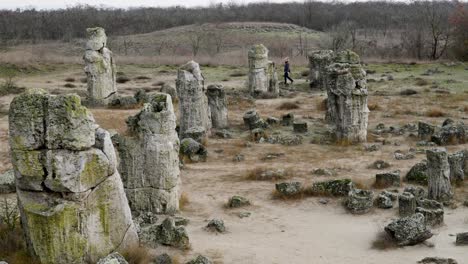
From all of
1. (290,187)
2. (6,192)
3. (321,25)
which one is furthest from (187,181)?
(321,25)

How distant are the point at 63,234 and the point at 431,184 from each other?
8057mm

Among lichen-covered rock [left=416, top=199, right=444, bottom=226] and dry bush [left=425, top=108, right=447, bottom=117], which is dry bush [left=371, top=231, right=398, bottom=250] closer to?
lichen-covered rock [left=416, top=199, right=444, bottom=226]

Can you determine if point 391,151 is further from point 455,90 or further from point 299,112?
point 455,90

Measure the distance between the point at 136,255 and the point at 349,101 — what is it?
11.0m

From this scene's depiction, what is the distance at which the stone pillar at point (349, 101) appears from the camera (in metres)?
18.1

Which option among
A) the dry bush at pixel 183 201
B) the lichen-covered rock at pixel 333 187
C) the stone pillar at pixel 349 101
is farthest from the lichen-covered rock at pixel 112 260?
the stone pillar at pixel 349 101

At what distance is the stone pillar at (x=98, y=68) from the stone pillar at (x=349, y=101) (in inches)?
406

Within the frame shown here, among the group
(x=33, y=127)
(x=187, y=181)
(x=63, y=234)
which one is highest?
(x=33, y=127)

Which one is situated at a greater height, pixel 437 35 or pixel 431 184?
pixel 437 35

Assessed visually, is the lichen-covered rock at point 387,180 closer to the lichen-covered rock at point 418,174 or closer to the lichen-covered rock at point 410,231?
the lichen-covered rock at point 418,174

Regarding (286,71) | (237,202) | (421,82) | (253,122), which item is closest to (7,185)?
(237,202)

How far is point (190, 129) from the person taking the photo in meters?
18.7

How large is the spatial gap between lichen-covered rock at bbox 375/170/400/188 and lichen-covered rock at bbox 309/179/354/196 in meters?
1.00

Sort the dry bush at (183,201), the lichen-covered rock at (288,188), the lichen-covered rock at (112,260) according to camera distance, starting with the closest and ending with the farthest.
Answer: the lichen-covered rock at (112,260)
the dry bush at (183,201)
the lichen-covered rock at (288,188)
